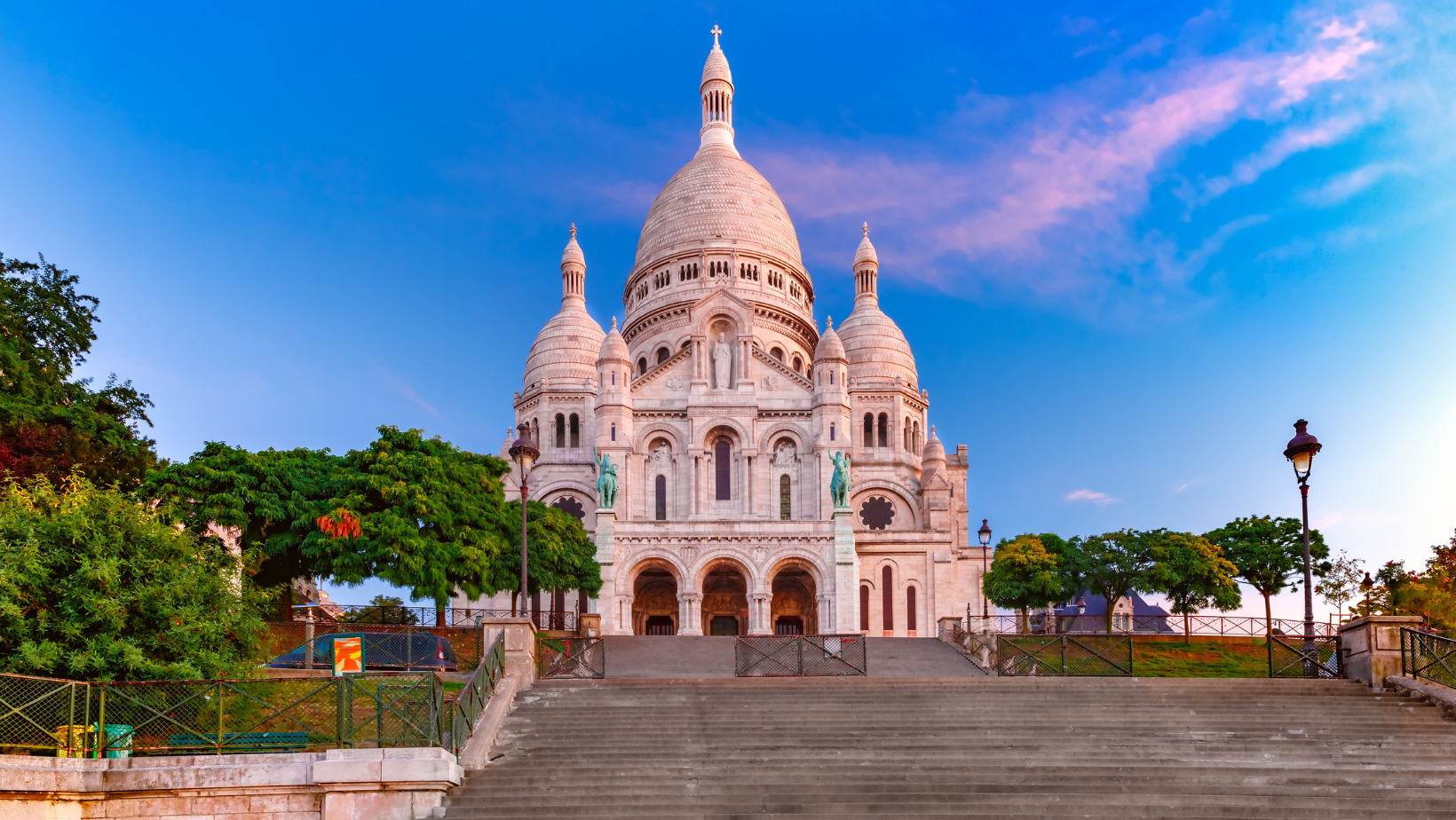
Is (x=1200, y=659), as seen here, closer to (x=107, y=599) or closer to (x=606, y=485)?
(x=606, y=485)

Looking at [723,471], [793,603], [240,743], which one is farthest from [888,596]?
[240,743]

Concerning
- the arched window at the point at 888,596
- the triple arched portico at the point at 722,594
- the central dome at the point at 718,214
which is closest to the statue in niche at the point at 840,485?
the triple arched portico at the point at 722,594

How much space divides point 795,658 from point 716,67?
6161cm

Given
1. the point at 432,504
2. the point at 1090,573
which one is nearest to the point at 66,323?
the point at 432,504

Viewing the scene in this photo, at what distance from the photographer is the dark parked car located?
993 inches

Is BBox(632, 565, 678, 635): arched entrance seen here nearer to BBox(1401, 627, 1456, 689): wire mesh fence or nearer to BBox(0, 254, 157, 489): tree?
BBox(0, 254, 157, 489): tree

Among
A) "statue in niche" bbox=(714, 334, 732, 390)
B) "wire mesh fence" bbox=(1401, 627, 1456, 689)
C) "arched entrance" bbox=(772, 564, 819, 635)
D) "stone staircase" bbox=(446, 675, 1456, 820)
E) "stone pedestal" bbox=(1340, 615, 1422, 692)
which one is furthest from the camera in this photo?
"statue in niche" bbox=(714, 334, 732, 390)

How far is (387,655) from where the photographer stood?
84.8 feet

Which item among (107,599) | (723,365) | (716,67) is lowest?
(107,599)

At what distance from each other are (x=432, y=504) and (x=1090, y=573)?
2475 centimetres

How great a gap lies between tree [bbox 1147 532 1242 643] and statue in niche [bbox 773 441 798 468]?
56.3ft

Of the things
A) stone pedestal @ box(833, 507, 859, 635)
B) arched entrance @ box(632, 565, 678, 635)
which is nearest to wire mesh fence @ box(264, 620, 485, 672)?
stone pedestal @ box(833, 507, 859, 635)

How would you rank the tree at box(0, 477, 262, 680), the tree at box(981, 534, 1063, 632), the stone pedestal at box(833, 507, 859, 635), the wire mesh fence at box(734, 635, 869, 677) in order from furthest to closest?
the stone pedestal at box(833, 507, 859, 635) < the tree at box(981, 534, 1063, 632) < the wire mesh fence at box(734, 635, 869, 677) < the tree at box(0, 477, 262, 680)

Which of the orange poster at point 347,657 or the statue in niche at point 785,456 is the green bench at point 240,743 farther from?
the statue in niche at point 785,456
